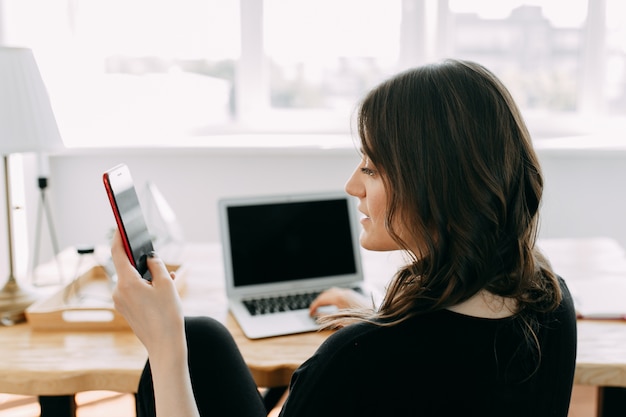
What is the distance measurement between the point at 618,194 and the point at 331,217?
1711 millimetres

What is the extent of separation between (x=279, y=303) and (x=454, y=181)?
0.72 meters

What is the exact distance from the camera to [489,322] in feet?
2.69

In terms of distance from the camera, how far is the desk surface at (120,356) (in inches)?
46.5

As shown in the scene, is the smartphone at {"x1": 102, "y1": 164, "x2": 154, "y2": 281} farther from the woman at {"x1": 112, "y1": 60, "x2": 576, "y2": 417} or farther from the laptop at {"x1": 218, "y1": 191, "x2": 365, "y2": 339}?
the laptop at {"x1": 218, "y1": 191, "x2": 365, "y2": 339}

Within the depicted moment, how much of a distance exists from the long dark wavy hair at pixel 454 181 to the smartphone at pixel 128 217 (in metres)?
0.37

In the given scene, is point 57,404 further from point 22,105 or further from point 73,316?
point 22,105

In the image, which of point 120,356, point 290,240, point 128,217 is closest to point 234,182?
point 290,240

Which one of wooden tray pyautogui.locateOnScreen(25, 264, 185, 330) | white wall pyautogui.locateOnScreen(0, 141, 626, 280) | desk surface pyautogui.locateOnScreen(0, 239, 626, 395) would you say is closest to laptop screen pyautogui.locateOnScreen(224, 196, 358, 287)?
desk surface pyautogui.locateOnScreen(0, 239, 626, 395)

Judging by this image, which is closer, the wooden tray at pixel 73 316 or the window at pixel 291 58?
the wooden tray at pixel 73 316

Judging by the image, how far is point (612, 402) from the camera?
1.26 meters

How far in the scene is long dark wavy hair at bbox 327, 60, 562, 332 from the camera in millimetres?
827

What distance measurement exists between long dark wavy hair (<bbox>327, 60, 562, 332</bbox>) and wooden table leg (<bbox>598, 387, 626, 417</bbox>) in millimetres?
469

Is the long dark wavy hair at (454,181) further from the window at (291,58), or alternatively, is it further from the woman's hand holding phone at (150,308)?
the window at (291,58)

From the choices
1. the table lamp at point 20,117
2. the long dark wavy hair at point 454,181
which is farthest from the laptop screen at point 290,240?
the long dark wavy hair at point 454,181
